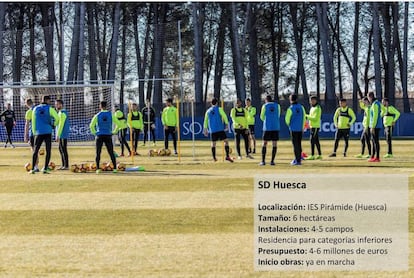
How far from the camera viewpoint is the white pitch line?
43.9 ft

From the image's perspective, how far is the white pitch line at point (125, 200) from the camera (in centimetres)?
1338

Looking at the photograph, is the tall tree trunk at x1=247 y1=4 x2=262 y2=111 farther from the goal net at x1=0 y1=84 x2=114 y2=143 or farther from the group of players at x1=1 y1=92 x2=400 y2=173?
the group of players at x1=1 y1=92 x2=400 y2=173

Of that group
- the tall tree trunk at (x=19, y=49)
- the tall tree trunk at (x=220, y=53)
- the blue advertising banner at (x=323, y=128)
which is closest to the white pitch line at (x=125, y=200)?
the blue advertising banner at (x=323, y=128)

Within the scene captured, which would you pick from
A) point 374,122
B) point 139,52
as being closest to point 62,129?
point 374,122

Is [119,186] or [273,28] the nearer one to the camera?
[119,186]

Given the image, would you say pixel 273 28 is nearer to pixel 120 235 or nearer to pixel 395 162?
pixel 395 162

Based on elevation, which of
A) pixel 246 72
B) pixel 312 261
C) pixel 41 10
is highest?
pixel 41 10

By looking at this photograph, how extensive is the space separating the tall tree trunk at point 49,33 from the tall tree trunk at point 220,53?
12589mm

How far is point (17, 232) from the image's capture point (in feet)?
35.9

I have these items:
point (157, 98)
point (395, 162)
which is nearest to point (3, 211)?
point (395, 162)

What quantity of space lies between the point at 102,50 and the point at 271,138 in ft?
151

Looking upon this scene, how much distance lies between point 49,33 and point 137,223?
4350 centimetres

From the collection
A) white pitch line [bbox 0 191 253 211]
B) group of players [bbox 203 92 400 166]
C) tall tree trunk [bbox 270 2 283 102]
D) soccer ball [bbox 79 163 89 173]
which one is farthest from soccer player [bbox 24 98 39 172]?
tall tree trunk [bbox 270 2 283 102]

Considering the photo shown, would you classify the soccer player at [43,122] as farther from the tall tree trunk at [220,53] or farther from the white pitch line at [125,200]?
the tall tree trunk at [220,53]
